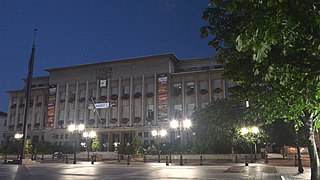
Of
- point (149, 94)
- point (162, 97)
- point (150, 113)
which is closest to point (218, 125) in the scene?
point (162, 97)

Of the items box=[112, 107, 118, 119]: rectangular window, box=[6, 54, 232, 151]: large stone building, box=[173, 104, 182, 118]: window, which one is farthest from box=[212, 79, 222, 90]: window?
box=[112, 107, 118, 119]: rectangular window

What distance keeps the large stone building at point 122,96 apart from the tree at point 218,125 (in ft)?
32.5

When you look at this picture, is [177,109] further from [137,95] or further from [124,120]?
[124,120]

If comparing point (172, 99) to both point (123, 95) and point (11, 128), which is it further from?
point (11, 128)

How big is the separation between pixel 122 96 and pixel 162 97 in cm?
836

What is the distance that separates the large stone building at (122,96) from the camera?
172ft

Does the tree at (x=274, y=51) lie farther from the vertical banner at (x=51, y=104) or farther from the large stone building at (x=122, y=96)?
the vertical banner at (x=51, y=104)

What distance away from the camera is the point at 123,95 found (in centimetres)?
5659

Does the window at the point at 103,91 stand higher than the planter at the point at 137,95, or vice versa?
the window at the point at 103,91

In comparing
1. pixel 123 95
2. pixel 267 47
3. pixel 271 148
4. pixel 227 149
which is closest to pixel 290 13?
pixel 267 47

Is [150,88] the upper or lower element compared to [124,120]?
upper

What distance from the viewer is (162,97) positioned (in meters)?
52.6

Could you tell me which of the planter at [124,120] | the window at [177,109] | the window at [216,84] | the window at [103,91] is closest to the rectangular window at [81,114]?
the window at [103,91]

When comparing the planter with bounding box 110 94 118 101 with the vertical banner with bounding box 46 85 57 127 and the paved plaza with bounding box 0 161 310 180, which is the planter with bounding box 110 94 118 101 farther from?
the paved plaza with bounding box 0 161 310 180
